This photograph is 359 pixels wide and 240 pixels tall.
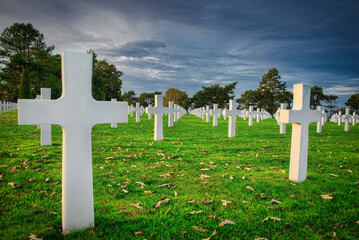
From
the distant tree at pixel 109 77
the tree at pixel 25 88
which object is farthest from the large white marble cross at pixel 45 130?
the distant tree at pixel 109 77

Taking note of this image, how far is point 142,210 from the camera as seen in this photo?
3.04 m

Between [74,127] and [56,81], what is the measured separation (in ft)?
134

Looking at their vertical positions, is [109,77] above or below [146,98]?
above

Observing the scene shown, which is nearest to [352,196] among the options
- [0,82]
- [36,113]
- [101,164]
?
[36,113]

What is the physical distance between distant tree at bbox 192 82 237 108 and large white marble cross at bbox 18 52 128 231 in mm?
69360

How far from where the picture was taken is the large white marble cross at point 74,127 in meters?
2.36

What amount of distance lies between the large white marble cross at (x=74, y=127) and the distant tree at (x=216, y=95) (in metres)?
69.4

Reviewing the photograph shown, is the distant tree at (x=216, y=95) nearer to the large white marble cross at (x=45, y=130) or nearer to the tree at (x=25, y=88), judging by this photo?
the tree at (x=25, y=88)

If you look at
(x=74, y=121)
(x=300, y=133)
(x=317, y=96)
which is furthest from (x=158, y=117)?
(x=317, y=96)

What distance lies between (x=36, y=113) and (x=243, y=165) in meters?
4.85

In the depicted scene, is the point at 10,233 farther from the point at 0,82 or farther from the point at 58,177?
the point at 0,82

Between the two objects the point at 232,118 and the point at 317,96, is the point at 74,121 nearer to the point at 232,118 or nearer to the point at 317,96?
the point at 232,118

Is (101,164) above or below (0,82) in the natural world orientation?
below

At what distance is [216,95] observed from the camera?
70062mm
